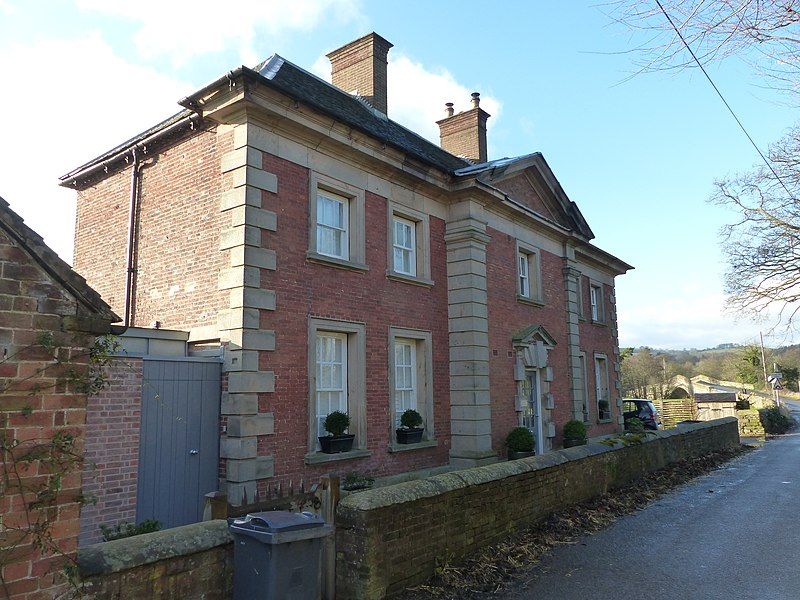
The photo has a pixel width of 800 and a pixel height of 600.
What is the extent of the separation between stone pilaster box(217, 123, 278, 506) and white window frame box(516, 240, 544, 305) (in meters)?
8.71

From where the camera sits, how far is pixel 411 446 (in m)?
11.5

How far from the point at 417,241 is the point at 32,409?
387 inches

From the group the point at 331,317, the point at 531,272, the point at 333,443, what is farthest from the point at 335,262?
Result: the point at 531,272

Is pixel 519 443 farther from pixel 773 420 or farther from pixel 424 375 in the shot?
pixel 773 420

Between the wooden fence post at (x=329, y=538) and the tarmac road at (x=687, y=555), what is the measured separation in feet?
5.87

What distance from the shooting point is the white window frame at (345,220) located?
10.1m

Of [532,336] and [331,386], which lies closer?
[331,386]

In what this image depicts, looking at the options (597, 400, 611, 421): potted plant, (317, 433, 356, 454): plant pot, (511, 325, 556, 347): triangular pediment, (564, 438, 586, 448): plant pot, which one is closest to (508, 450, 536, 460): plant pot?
(511, 325, 556, 347): triangular pediment

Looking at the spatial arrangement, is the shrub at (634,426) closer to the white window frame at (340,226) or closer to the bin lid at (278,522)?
the white window frame at (340,226)

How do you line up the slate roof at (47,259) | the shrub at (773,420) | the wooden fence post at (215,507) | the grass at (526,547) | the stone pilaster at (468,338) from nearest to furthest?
1. the slate roof at (47,259)
2. the wooden fence post at (215,507)
3. the grass at (526,547)
4. the stone pilaster at (468,338)
5. the shrub at (773,420)

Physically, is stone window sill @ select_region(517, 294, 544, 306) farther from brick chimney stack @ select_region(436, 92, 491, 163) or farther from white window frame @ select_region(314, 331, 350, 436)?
white window frame @ select_region(314, 331, 350, 436)

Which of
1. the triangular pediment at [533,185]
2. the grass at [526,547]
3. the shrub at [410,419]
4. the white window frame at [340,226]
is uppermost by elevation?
the triangular pediment at [533,185]

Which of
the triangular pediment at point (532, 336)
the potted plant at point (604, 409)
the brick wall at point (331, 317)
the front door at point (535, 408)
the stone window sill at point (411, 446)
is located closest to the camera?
the brick wall at point (331, 317)

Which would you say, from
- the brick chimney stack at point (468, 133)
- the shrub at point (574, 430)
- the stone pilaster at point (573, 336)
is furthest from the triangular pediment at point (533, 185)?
the shrub at point (574, 430)
